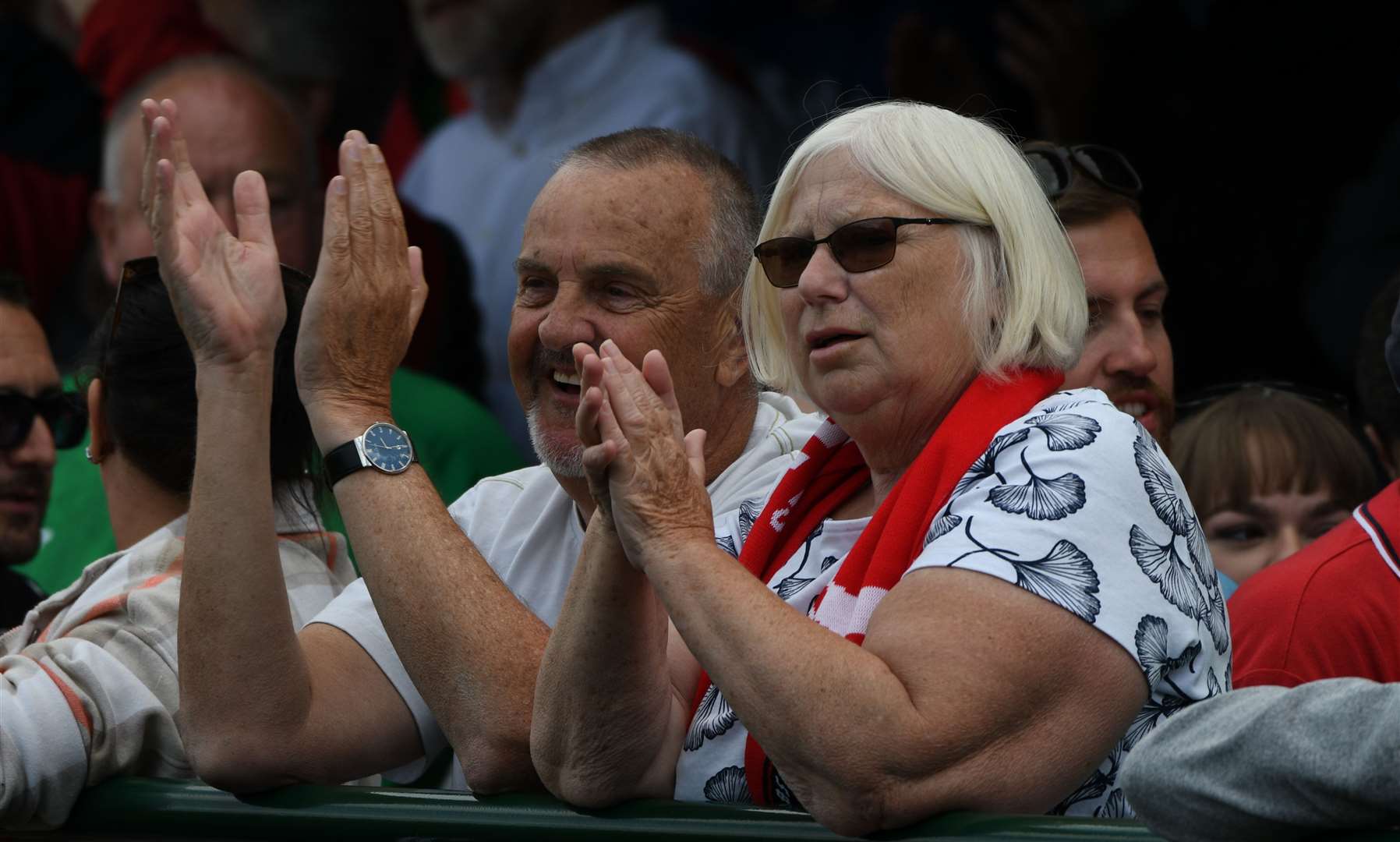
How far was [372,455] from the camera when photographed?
102 inches

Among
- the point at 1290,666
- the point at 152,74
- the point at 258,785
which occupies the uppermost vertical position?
the point at 152,74

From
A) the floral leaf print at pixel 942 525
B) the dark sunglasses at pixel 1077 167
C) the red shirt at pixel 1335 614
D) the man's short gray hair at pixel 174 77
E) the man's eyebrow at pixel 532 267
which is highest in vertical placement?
the man's short gray hair at pixel 174 77

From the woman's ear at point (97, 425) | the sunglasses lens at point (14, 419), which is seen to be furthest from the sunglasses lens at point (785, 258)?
the sunglasses lens at point (14, 419)

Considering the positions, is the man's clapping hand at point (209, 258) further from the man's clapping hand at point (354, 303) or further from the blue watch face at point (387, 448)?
the blue watch face at point (387, 448)

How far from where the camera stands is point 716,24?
536 cm

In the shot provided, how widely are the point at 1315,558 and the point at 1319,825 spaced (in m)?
1.02

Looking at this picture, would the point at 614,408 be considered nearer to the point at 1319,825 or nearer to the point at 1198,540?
the point at 1198,540

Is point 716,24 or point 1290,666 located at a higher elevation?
point 716,24

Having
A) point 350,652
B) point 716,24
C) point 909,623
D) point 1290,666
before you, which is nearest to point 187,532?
point 350,652

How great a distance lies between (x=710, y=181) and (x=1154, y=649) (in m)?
1.34

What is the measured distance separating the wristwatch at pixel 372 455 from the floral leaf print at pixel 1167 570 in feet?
3.62

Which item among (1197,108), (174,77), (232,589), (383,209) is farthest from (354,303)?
(174,77)

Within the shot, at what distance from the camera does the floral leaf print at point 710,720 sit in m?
2.26

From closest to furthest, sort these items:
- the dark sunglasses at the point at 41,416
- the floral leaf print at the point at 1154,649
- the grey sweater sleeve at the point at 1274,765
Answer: the grey sweater sleeve at the point at 1274,765, the floral leaf print at the point at 1154,649, the dark sunglasses at the point at 41,416
